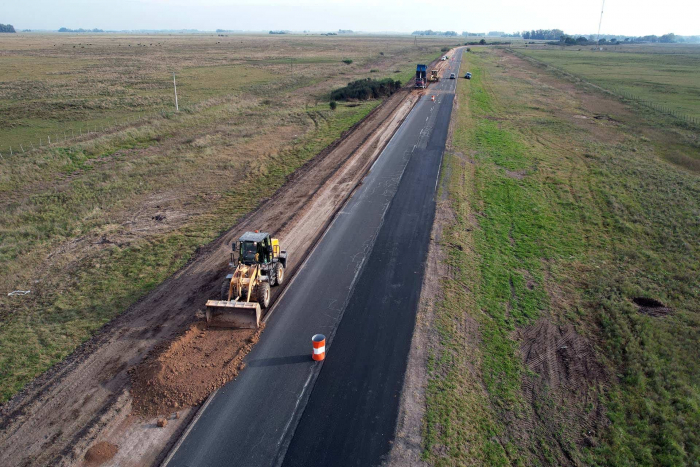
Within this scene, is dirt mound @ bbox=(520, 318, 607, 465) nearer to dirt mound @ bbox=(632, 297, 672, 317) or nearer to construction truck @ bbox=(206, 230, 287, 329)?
dirt mound @ bbox=(632, 297, 672, 317)

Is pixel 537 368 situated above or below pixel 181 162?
below

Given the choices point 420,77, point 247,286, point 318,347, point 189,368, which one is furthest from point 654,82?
point 189,368

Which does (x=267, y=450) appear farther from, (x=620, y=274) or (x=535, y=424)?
(x=620, y=274)

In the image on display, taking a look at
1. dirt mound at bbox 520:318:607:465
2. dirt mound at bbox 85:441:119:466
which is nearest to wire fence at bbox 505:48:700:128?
dirt mound at bbox 520:318:607:465

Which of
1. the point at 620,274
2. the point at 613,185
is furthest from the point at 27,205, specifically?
the point at 613,185

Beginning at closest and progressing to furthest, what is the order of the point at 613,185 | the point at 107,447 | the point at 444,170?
the point at 107,447, the point at 613,185, the point at 444,170
